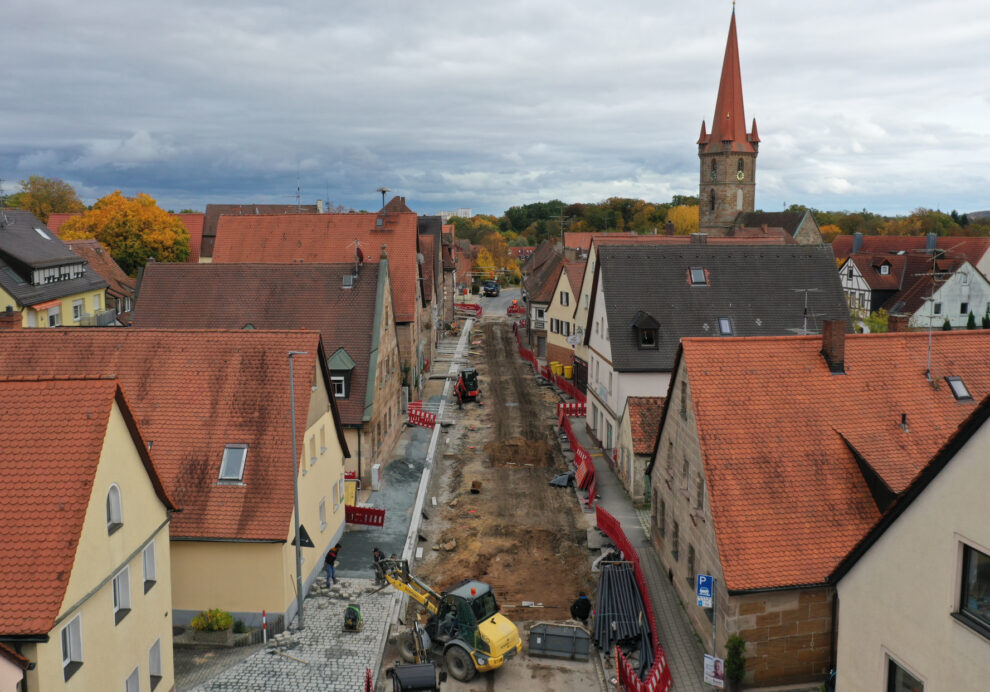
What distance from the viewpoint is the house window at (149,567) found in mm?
18406

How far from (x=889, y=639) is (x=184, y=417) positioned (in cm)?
2001

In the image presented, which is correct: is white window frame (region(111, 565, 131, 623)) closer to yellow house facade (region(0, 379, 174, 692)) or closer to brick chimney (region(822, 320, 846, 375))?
yellow house facade (region(0, 379, 174, 692))

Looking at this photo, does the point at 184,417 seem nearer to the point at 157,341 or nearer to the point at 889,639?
the point at 157,341

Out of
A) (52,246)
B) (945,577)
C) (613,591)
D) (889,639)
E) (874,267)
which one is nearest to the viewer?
(945,577)

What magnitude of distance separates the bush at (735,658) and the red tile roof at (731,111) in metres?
103

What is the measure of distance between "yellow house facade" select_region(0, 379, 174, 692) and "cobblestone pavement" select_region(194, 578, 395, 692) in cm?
294

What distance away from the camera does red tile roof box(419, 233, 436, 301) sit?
63625mm

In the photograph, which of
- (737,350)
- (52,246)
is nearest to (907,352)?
(737,350)

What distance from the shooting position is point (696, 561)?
22859 millimetres

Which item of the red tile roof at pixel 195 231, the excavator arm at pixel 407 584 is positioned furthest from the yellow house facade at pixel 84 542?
the red tile roof at pixel 195 231

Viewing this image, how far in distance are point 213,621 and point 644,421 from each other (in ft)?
63.4

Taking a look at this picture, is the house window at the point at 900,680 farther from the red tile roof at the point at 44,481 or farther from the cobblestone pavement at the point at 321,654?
the red tile roof at the point at 44,481

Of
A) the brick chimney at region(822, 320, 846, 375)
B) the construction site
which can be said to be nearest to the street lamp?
the construction site

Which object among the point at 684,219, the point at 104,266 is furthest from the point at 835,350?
the point at 684,219
